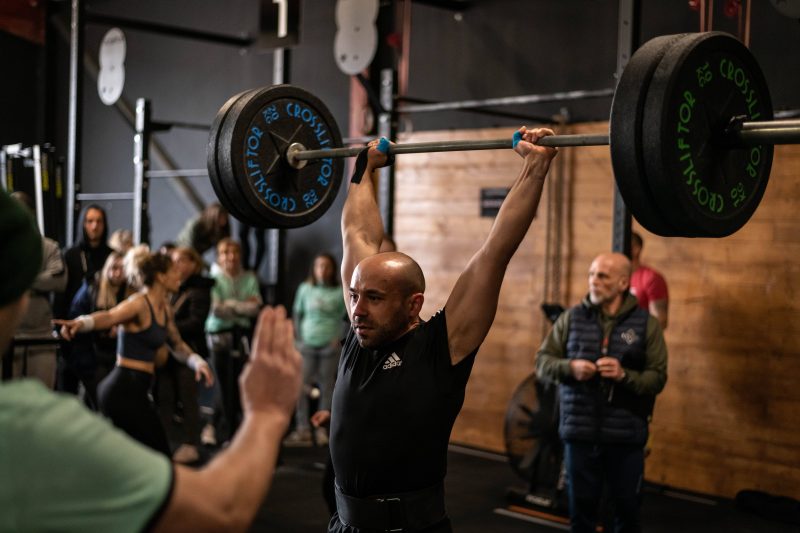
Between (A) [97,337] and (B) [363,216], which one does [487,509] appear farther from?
(B) [363,216]

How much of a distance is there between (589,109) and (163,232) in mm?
4089

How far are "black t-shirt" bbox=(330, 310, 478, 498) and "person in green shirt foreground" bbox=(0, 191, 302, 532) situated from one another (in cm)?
101

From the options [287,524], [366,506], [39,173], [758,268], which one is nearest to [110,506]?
[366,506]

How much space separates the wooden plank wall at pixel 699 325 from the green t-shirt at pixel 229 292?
130 centimetres

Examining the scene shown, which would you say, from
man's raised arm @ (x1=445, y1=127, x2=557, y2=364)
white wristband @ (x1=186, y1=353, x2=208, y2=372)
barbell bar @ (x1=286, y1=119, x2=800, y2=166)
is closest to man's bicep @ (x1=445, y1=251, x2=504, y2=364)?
man's raised arm @ (x1=445, y1=127, x2=557, y2=364)

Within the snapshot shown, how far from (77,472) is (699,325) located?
4.39 metres

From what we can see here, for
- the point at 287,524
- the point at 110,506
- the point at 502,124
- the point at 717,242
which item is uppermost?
the point at 502,124

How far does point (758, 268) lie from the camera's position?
4.76 metres

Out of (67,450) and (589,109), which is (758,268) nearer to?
(589,109)

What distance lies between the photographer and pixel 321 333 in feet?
19.7

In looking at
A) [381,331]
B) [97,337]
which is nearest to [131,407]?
[97,337]

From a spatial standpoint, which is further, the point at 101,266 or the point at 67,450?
the point at 101,266

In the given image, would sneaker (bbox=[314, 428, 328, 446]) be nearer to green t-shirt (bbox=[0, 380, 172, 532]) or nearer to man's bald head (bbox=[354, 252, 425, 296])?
man's bald head (bbox=[354, 252, 425, 296])

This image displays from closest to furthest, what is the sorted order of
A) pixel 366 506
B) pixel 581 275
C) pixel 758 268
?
1. pixel 366 506
2. pixel 758 268
3. pixel 581 275
